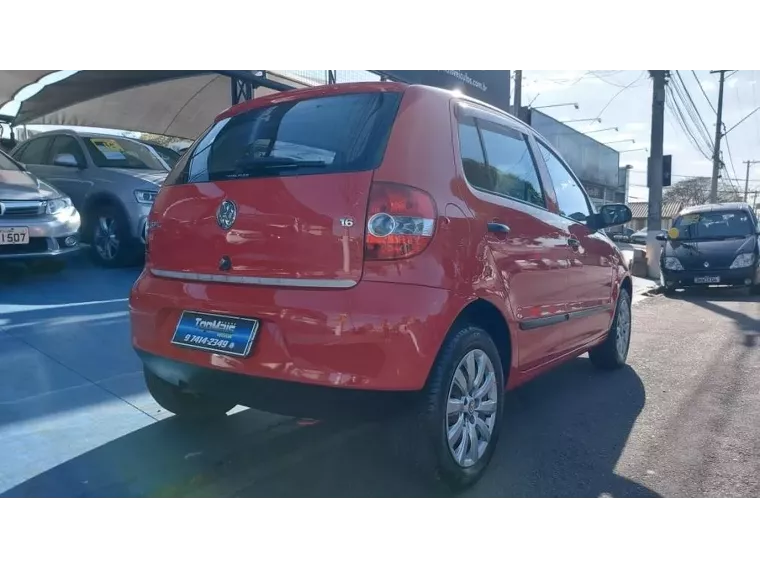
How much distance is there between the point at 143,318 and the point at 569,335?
248 centimetres

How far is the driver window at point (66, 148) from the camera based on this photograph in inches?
275

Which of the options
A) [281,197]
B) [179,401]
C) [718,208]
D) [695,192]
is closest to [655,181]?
[718,208]

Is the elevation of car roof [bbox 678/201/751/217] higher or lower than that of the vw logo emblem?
higher

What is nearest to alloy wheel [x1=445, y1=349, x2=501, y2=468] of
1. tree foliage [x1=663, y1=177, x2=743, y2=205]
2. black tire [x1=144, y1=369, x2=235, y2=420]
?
black tire [x1=144, y1=369, x2=235, y2=420]

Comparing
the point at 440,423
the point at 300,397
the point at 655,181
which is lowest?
the point at 440,423

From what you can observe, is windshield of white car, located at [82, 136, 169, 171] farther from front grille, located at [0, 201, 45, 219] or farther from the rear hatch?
the rear hatch

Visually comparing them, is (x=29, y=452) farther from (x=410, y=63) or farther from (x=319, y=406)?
(x=410, y=63)

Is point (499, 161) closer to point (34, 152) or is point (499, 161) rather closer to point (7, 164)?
point (7, 164)

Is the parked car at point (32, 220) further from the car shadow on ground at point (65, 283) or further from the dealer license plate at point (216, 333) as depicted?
the dealer license plate at point (216, 333)

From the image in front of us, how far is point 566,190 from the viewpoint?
4309mm

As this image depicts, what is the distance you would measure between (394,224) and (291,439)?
5.01 feet

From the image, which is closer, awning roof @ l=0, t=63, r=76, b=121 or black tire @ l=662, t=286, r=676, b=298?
awning roof @ l=0, t=63, r=76, b=121

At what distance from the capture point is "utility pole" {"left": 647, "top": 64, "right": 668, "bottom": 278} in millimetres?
12883

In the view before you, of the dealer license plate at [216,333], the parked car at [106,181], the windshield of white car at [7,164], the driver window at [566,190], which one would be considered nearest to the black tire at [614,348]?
the driver window at [566,190]
